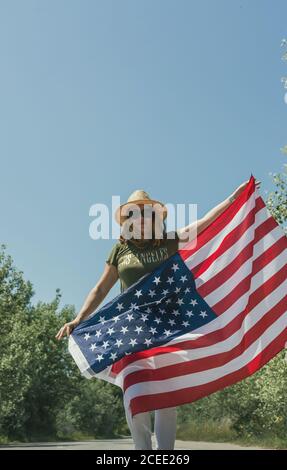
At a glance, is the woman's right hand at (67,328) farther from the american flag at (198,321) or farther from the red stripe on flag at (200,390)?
the red stripe on flag at (200,390)

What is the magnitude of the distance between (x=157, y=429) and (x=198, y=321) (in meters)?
1.18

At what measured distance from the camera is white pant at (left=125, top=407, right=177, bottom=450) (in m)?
6.15

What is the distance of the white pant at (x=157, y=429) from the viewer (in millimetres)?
6152

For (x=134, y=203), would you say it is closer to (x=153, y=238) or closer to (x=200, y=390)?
(x=153, y=238)

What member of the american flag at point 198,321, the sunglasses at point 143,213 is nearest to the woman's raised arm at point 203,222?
the american flag at point 198,321

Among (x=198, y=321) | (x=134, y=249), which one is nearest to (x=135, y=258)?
(x=134, y=249)

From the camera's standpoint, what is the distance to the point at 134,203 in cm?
674

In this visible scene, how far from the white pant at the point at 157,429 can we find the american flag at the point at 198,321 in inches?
3.3

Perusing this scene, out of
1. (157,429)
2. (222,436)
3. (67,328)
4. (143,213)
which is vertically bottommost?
(157,429)

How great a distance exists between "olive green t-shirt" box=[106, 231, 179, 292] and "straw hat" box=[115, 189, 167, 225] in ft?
0.84

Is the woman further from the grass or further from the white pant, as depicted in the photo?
the grass

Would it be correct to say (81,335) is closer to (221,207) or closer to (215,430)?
(221,207)

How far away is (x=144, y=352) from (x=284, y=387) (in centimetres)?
3809

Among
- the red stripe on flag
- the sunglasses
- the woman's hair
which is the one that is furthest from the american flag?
the sunglasses
